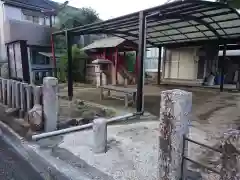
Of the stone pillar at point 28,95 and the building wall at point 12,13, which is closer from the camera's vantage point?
the stone pillar at point 28,95

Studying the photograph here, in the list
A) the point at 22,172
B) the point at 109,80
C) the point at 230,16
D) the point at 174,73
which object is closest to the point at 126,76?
the point at 109,80

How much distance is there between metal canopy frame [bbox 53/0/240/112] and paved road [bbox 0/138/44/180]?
11.0 ft

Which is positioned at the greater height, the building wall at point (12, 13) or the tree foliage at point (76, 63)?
the building wall at point (12, 13)

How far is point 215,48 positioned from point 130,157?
36.1 ft

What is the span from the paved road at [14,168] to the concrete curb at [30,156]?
0.08 m

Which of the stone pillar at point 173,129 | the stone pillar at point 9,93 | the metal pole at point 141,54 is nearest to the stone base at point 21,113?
the stone pillar at point 9,93

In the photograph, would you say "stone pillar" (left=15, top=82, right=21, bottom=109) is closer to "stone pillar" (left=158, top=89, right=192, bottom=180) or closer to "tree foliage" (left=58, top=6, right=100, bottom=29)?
"stone pillar" (left=158, top=89, right=192, bottom=180)

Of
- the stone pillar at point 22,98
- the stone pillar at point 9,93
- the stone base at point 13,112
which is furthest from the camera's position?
the stone pillar at point 9,93

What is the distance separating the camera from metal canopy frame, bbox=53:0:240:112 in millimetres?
5320

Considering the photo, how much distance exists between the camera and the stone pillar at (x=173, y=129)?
219 centimetres

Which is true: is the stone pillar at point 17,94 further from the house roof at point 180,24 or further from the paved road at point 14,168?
the house roof at point 180,24

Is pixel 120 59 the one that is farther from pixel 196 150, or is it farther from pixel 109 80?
pixel 196 150

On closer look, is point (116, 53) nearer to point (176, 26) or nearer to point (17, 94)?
point (176, 26)

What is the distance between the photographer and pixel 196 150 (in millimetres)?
3473
